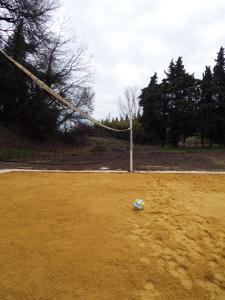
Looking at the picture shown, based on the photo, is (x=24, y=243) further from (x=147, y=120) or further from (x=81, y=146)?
(x=147, y=120)

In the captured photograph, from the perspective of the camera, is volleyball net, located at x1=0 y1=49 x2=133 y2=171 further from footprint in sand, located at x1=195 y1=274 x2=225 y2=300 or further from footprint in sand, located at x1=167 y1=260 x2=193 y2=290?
footprint in sand, located at x1=195 y1=274 x2=225 y2=300

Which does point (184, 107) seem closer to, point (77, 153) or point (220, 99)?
point (220, 99)

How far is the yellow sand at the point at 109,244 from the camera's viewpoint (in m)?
2.15

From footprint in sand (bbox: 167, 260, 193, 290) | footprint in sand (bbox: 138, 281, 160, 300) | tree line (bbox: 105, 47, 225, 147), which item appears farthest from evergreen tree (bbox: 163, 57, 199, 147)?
footprint in sand (bbox: 138, 281, 160, 300)

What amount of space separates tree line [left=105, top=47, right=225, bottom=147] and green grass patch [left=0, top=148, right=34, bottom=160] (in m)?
12.7

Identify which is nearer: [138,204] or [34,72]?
[138,204]

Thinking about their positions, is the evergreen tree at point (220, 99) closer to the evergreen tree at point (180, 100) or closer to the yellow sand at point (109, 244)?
the evergreen tree at point (180, 100)

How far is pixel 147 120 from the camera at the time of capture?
22.7m

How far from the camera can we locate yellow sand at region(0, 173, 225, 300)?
2146mm

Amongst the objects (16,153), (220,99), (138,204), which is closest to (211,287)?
(138,204)

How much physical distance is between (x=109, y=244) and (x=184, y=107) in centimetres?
1926

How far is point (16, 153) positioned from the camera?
38.1 ft

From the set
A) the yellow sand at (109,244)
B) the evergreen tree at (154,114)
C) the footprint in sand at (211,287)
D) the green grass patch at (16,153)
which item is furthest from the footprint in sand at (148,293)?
the evergreen tree at (154,114)

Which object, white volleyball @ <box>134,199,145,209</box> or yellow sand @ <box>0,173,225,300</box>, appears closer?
yellow sand @ <box>0,173,225,300</box>
